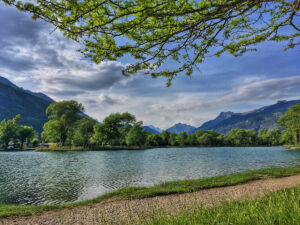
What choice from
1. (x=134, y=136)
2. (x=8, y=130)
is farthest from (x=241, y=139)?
(x=8, y=130)

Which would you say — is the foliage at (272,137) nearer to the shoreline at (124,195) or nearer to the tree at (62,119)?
the tree at (62,119)

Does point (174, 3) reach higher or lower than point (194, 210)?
higher

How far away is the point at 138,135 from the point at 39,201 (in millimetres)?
85194

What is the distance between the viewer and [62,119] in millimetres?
78062

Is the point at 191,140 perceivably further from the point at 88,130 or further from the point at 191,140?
the point at 88,130

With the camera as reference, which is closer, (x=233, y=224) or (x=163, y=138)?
(x=233, y=224)

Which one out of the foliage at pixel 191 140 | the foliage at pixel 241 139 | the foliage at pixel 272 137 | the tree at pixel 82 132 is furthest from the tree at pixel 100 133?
the foliage at pixel 272 137

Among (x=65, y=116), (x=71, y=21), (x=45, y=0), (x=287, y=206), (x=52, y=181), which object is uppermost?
(x=65, y=116)

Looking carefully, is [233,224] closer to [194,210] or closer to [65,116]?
[194,210]

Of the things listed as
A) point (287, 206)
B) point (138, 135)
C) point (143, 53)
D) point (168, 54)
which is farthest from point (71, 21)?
point (138, 135)

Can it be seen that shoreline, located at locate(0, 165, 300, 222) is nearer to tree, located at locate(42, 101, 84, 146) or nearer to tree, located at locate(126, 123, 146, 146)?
tree, located at locate(42, 101, 84, 146)

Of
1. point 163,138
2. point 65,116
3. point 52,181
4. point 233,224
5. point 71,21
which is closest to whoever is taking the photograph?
point 233,224

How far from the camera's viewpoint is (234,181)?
1462 centimetres

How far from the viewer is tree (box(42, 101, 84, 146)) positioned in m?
78.3
